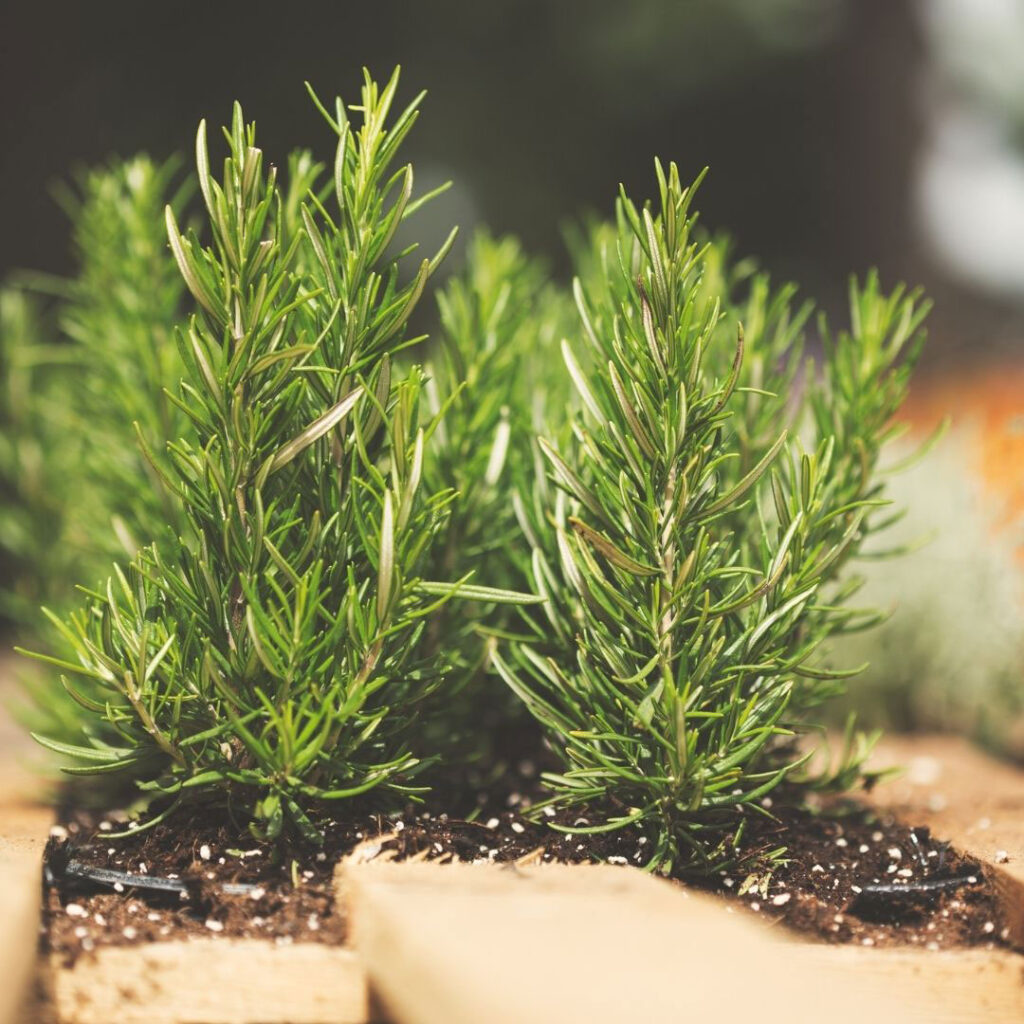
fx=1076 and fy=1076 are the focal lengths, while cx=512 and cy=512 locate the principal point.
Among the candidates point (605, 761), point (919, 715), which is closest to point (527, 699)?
point (605, 761)

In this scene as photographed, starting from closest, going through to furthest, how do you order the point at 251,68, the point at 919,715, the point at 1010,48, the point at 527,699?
the point at 527,699
the point at 919,715
the point at 251,68
the point at 1010,48

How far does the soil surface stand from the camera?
1254mm

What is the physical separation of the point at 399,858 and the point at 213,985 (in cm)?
27

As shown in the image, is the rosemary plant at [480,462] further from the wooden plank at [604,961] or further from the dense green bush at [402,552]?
the wooden plank at [604,961]

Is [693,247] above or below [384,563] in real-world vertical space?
above

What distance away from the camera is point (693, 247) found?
1.32m

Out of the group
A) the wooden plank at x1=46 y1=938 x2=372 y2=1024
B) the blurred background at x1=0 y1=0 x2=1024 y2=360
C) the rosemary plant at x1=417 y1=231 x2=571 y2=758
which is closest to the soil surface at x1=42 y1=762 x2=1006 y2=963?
the wooden plank at x1=46 y1=938 x2=372 y2=1024

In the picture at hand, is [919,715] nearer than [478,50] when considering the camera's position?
Yes

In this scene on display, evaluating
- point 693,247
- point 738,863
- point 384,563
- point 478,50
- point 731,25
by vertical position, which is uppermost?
point 731,25

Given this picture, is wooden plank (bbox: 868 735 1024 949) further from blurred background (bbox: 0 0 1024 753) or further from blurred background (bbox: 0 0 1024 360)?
blurred background (bbox: 0 0 1024 360)

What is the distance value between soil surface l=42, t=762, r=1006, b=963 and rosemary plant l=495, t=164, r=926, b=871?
71 millimetres

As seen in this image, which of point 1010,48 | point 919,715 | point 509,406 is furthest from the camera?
point 1010,48

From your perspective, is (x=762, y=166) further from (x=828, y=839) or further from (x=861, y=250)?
(x=828, y=839)

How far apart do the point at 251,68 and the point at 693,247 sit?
6861 millimetres
